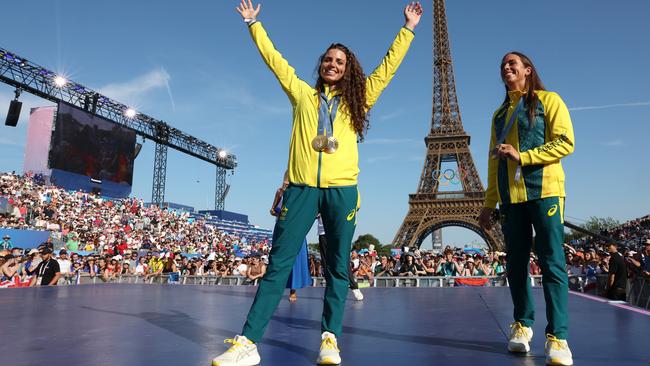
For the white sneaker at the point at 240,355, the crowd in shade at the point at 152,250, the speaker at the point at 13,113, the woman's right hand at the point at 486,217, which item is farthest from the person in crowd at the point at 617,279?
the speaker at the point at 13,113

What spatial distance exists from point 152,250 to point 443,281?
1272 centimetres

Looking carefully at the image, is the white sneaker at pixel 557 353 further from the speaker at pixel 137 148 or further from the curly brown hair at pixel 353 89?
the speaker at pixel 137 148

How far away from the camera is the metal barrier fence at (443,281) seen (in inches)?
214

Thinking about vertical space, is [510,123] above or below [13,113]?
below

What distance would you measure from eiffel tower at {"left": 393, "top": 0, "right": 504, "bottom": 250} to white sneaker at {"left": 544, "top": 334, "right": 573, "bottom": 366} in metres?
29.7

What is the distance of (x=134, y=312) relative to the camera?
3738 mm

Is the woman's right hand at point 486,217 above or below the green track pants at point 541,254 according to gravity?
above

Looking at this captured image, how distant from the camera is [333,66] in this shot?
2182mm

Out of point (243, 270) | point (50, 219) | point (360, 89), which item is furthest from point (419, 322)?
point (50, 219)

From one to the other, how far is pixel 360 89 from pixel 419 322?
5.55 feet

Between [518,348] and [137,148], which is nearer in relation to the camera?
[518,348]

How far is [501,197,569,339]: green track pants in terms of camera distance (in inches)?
77.9

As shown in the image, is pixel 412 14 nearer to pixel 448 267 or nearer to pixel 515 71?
pixel 515 71

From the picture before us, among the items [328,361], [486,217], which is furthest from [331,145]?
[486,217]
